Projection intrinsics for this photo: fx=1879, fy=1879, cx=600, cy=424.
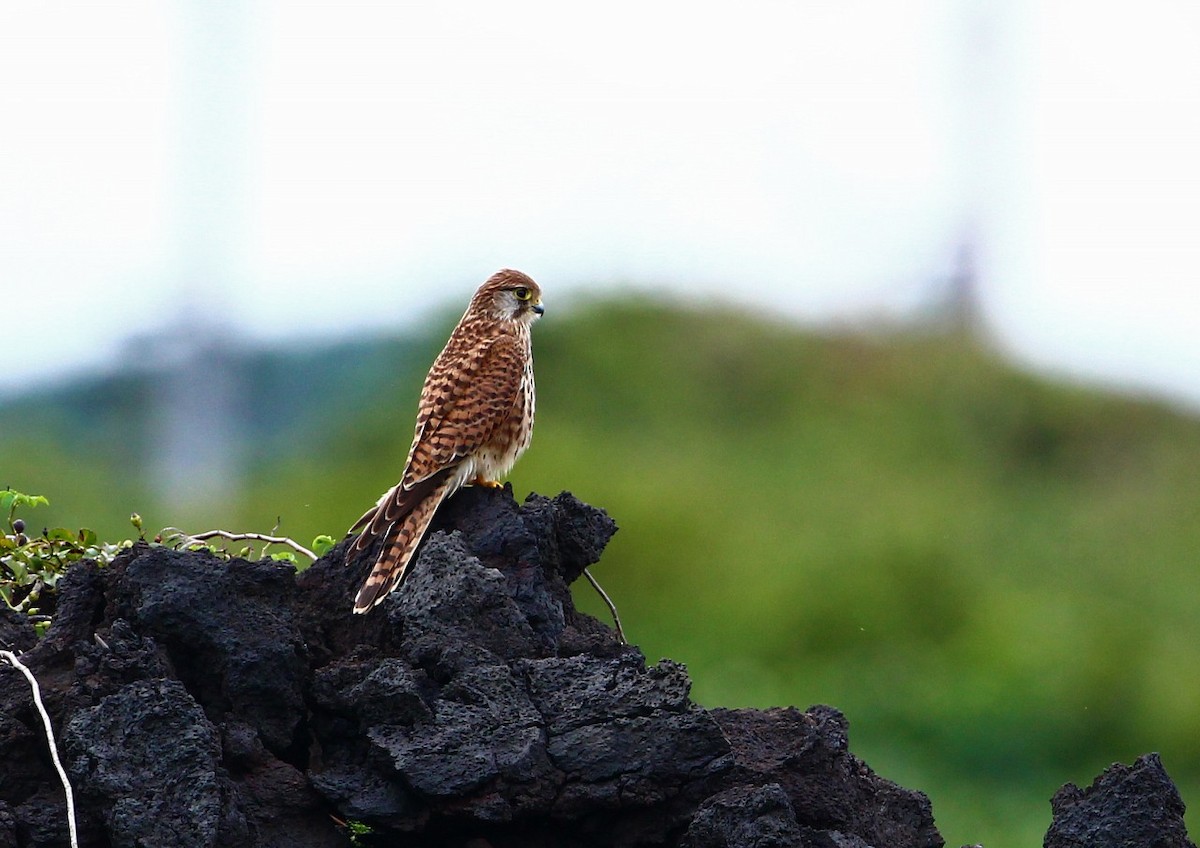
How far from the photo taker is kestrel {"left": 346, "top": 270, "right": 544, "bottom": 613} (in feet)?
15.2

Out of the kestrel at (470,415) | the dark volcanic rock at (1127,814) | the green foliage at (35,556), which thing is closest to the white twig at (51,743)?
the green foliage at (35,556)

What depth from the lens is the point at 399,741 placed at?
138 inches

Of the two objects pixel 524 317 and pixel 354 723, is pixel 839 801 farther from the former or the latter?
pixel 524 317

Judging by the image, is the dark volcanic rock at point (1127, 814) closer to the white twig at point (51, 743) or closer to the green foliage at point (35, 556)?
the white twig at point (51, 743)

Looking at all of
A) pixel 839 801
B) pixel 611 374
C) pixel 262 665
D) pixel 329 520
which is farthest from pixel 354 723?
pixel 611 374

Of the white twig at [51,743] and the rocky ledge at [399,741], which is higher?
the rocky ledge at [399,741]

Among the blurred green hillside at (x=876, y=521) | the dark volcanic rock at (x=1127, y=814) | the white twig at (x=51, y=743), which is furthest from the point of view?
the blurred green hillside at (x=876, y=521)

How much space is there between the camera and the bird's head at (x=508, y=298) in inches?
228

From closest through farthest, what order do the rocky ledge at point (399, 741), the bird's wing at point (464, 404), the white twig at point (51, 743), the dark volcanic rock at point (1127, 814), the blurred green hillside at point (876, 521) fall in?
the white twig at point (51, 743)
the rocky ledge at point (399, 741)
the dark volcanic rock at point (1127, 814)
the bird's wing at point (464, 404)
the blurred green hillside at point (876, 521)

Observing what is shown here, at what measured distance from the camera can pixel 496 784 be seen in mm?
3479

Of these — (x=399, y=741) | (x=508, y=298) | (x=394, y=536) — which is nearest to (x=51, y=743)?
(x=399, y=741)

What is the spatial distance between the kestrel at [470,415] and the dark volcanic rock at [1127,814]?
1.55 meters

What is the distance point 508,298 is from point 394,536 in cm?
153

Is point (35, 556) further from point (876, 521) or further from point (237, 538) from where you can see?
point (876, 521)
